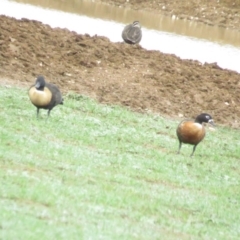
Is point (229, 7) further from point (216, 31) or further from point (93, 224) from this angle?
point (93, 224)

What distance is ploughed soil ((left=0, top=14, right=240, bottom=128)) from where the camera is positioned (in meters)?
17.8

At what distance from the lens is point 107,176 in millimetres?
11531

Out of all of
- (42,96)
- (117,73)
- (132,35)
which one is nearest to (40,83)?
(42,96)

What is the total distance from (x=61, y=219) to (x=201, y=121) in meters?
6.28

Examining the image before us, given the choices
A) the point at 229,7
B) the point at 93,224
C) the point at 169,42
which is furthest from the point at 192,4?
the point at 93,224

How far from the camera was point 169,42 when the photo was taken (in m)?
31.1

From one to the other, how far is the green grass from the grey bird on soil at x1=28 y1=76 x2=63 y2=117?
9.9 inches

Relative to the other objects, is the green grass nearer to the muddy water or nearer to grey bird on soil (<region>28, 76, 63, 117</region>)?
grey bird on soil (<region>28, 76, 63, 117</region>)

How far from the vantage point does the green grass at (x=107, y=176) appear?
355 inches

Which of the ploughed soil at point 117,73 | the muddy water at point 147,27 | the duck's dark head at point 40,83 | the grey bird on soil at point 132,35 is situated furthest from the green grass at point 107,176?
the muddy water at point 147,27

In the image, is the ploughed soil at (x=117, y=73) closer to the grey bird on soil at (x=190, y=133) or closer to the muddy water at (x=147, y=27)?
the grey bird on soil at (x=190, y=133)

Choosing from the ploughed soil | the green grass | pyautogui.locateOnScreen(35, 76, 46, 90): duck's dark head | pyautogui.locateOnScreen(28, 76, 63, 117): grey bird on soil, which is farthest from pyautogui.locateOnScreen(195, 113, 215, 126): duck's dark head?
the ploughed soil

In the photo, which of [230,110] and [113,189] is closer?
[113,189]

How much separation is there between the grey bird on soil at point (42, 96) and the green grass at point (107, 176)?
0.25 meters
